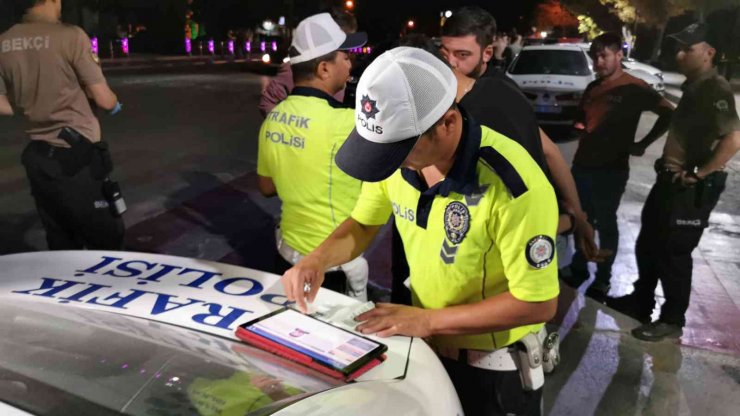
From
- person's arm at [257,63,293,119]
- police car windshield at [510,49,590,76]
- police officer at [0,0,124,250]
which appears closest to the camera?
police officer at [0,0,124,250]

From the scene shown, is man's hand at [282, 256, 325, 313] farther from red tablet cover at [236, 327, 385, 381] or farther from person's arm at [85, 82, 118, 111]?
person's arm at [85, 82, 118, 111]

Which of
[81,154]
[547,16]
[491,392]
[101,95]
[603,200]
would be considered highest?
[547,16]

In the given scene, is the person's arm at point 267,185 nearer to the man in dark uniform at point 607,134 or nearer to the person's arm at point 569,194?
the person's arm at point 569,194

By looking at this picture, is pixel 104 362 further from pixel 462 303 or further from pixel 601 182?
pixel 601 182

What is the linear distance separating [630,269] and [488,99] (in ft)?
10.1

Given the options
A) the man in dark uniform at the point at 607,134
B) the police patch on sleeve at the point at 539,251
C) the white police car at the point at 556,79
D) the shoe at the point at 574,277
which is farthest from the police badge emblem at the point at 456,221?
the white police car at the point at 556,79

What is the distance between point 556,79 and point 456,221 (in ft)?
33.9

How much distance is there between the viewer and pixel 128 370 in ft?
5.00

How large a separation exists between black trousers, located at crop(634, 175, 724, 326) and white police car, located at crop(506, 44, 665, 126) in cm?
717

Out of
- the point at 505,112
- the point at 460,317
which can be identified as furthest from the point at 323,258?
the point at 505,112

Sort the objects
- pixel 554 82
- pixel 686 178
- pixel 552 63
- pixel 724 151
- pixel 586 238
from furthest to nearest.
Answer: pixel 552 63 < pixel 554 82 < pixel 686 178 < pixel 724 151 < pixel 586 238

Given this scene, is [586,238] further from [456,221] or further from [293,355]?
[293,355]

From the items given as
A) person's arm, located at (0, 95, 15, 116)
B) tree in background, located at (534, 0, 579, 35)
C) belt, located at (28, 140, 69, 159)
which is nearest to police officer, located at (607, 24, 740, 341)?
belt, located at (28, 140, 69, 159)

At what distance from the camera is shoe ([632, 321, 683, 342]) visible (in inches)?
153
